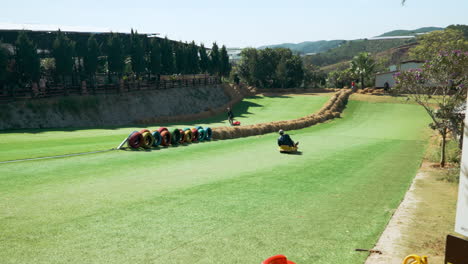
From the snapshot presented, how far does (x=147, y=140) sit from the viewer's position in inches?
816

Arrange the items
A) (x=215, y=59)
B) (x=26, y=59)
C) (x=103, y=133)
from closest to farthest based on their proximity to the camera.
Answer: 1. (x=103, y=133)
2. (x=26, y=59)
3. (x=215, y=59)

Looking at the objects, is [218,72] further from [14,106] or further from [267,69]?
[14,106]

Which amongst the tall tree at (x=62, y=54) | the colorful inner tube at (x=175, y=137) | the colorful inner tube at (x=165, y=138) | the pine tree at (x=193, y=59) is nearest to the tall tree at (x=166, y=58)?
the pine tree at (x=193, y=59)

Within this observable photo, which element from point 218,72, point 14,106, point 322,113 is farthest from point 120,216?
point 218,72

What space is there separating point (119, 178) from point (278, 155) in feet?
30.6

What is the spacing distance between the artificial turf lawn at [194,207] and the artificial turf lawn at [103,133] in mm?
2488

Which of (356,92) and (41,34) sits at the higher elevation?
(41,34)

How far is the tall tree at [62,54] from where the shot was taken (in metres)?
41.6

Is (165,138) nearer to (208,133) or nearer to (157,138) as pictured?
(157,138)

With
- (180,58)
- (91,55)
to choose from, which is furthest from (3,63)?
(180,58)

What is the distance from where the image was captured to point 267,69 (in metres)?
77.9

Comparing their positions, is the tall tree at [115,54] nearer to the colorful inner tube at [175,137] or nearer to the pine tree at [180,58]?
the pine tree at [180,58]

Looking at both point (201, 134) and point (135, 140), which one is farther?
point (201, 134)

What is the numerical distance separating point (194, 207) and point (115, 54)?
136 feet
